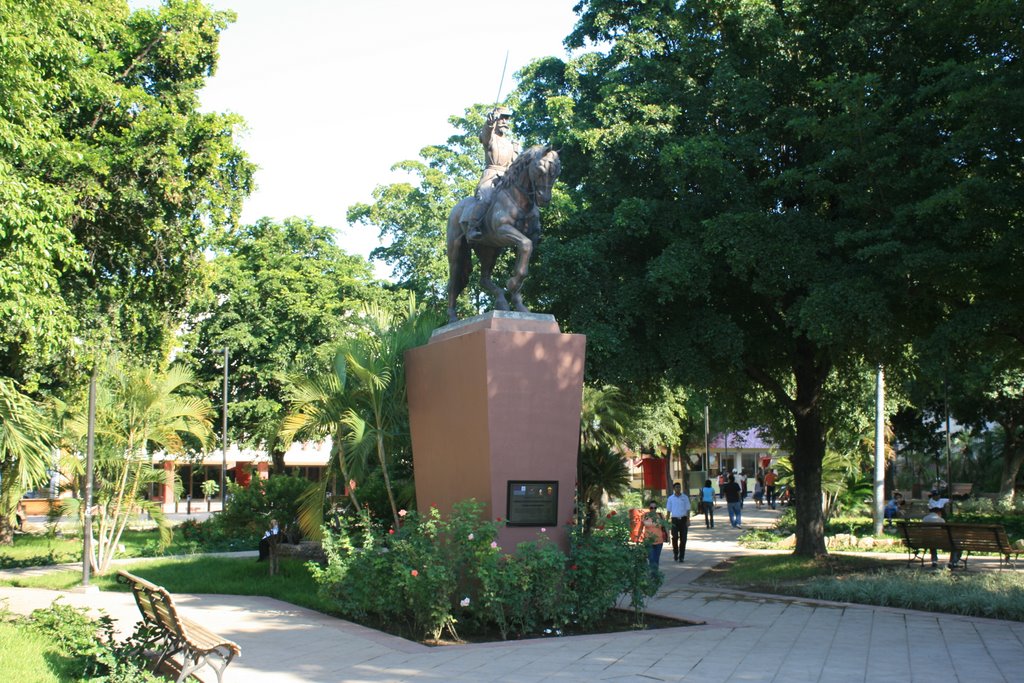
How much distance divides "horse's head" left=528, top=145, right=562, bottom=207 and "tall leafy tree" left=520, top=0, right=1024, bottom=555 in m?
4.27

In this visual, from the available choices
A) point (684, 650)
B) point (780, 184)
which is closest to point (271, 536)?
point (684, 650)

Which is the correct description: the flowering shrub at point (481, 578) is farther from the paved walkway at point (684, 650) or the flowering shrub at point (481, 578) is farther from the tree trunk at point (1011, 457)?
the tree trunk at point (1011, 457)

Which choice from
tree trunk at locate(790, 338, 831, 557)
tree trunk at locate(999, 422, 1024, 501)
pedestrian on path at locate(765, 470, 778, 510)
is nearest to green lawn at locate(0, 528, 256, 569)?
tree trunk at locate(790, 338, 831, 557)

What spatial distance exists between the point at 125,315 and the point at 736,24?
11.8 metres

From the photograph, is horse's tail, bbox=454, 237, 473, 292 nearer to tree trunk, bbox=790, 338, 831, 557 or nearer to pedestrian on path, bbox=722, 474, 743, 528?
tree trunk, bbox=790, 338, 831, 557

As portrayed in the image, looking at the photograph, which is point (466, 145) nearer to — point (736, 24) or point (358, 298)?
point (358, 298)

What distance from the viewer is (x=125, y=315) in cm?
1752

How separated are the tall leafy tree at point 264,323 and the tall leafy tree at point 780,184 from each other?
17.4 m

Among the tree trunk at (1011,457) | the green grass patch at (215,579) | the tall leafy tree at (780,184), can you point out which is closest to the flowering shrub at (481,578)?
the green grass patch at (215,579)

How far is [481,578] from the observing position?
1023 cm

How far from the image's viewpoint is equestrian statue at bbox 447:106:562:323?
11.2 meters

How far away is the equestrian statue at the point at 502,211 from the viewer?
1125 centimetres

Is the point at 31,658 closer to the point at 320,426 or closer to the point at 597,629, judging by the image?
the point at 597,629

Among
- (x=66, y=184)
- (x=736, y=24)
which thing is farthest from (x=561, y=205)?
(x=66, y=184)
